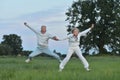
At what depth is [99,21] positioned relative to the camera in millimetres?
98938

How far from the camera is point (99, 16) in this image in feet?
327

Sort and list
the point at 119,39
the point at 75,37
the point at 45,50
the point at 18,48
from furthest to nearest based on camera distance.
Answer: the point at 18,48, the point at 119,39, the point at 45,50, the point at 75,37

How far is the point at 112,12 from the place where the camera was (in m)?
99.3

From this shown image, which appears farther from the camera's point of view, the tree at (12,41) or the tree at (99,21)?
the tree at (12,41)

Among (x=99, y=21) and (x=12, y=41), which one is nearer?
(x=99, y=21)

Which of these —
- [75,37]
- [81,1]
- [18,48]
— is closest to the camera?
[75,37]

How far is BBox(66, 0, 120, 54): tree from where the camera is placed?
9619cm

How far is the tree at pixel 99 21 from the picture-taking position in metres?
96.2

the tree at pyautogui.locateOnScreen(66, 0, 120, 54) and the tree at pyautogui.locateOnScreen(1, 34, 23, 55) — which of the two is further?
the tree at pyautogui.locateOnScreen(1, 34, 23, 55)

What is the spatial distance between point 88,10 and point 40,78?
86.2m

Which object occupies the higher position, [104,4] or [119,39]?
[104,4]

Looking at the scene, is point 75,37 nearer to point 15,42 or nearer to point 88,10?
point 88,10

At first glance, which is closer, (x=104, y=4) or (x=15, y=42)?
(x=104, y=4)

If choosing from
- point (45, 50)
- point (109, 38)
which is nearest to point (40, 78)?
point (45, 50)
